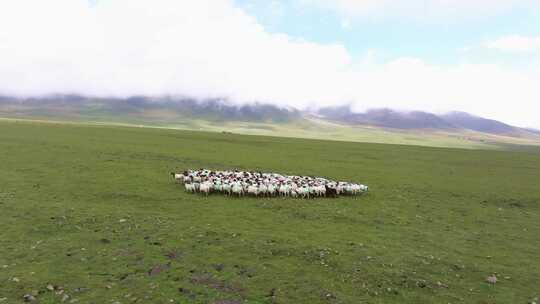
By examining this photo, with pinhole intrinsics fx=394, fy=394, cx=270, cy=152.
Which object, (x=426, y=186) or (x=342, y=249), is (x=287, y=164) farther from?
(x=342, y=249)

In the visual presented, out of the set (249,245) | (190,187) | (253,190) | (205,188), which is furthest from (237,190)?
(249,245)

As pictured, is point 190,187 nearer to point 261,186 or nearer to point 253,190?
point 253,190

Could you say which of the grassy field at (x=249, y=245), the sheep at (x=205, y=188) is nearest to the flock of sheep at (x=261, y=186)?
the sheep at (x=205, y=188)

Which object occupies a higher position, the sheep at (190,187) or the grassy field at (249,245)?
the sheep at (190,187)

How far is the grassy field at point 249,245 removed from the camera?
10.8 meters

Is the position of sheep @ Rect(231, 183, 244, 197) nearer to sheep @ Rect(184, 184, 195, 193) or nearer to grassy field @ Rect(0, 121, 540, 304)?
grassy field @ Rect(0, 121, 540, 304)

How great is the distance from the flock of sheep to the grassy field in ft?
3.75

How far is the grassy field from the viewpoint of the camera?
1080cm

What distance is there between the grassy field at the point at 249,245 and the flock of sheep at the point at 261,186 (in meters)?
1.14

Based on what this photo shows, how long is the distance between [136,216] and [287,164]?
25.0m

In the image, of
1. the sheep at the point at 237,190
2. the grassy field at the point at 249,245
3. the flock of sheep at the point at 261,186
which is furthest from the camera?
the flock of sheep at the point at 261,186

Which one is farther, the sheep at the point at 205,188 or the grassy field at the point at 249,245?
the sheep at the point at 205,188

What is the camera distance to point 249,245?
14.1 meters

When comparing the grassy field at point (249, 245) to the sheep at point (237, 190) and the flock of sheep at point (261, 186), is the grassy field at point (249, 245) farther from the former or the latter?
the sheep at point (237, 190)
